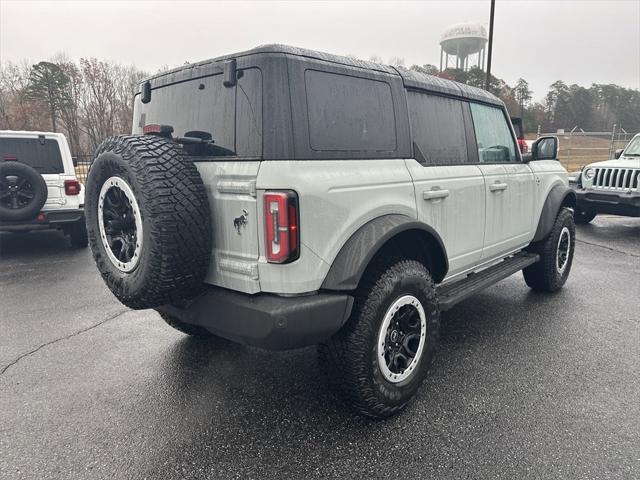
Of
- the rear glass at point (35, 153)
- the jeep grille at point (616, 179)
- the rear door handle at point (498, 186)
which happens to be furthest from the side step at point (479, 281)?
the rear glass at point (35, 153)

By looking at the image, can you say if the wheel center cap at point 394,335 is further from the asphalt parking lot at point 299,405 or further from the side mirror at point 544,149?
the side mirror at point 544,149

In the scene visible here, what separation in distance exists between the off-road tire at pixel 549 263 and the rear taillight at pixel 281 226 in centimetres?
348

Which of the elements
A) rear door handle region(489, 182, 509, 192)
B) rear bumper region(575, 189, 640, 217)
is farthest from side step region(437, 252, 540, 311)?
rear bumper region(575, 189, 640, 217)

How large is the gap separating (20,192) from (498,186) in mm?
6279

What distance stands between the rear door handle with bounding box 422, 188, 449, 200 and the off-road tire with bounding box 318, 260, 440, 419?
1.66 feet

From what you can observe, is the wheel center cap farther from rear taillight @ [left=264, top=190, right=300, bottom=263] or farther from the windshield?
the windshield

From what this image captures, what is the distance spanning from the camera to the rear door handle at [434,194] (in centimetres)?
281

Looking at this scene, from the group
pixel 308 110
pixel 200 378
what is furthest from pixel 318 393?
pixel 308 110

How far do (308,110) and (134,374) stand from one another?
224cm

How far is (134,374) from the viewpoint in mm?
3094

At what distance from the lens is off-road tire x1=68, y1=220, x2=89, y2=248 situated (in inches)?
282

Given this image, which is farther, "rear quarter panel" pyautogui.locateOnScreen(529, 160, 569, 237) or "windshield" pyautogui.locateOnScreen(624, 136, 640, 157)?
"windshield" pyautogui.locateOnScreen(624, 136, 640, 157)

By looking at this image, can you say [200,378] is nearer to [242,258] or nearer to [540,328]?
[242,258]

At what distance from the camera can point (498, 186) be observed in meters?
3.60
